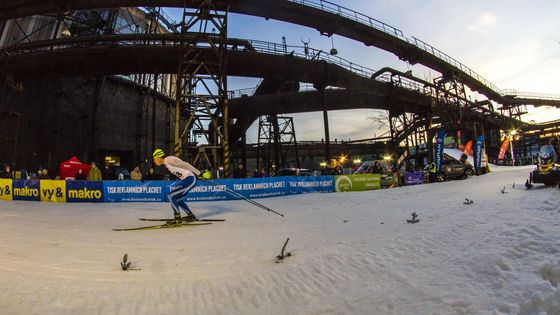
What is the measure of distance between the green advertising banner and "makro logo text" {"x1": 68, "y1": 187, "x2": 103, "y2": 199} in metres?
11.8

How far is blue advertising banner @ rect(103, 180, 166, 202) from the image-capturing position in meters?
13.2

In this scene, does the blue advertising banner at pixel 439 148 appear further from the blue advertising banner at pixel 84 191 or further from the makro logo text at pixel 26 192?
the makro logo text at pixel 26 192

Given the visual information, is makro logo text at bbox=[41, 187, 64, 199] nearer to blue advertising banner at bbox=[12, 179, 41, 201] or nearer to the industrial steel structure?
blue advertising banner at bbox=[12, 179, 41, 201]

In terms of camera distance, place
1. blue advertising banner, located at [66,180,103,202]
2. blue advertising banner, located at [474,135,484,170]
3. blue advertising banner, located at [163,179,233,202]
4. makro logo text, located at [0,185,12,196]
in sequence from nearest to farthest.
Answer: blue advertising banner, located at [66,180,103,202] → blue advertising banner, located at [163,179,233,202] → makro logo text, located at [0,185,12,196] → blue advertising banner, located at [474,135,484,170]

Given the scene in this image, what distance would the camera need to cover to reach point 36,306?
2.96 metres

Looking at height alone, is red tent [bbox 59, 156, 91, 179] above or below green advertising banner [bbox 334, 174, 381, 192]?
above

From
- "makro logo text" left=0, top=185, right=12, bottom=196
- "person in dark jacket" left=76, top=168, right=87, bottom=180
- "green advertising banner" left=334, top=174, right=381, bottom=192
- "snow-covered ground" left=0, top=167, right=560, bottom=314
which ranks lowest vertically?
"snow-covered ground" left=0, top=167, right=560, bottom=314

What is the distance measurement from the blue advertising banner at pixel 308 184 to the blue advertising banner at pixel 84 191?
872 centimetres

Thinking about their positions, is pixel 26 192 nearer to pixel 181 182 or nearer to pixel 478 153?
pixel 181 182

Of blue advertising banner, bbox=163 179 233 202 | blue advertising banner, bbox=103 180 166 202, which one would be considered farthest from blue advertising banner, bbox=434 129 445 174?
blue advertising banner, bbox=103 180 166 202

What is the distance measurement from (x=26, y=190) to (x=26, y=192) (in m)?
0.09

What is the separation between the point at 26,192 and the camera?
1372 centimetres

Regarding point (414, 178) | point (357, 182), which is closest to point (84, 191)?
point (357, 182)

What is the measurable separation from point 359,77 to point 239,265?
76.7 ft
